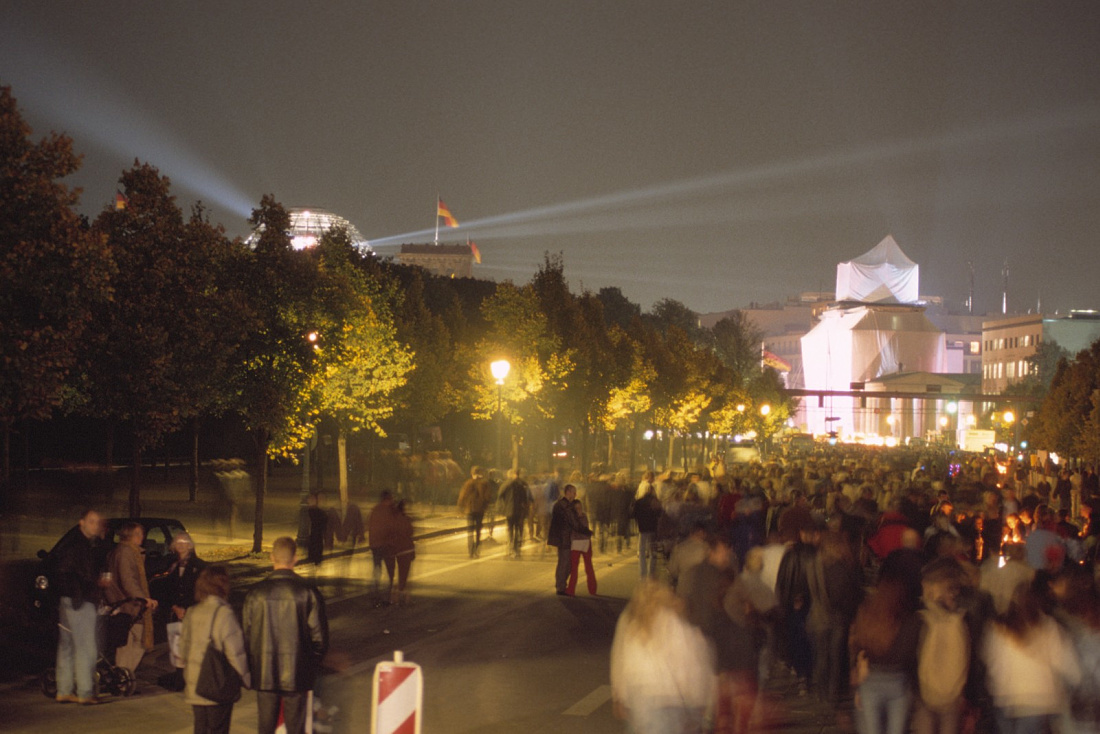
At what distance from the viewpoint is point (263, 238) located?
22.8 m

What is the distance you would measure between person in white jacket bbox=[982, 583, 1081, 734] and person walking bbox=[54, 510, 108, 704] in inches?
290

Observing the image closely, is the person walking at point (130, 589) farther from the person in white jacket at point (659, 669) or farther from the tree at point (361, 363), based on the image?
the tree at point (361, 363)

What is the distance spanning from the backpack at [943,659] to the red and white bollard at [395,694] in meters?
3.21

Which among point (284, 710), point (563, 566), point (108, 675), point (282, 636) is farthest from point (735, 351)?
point (282, 636)

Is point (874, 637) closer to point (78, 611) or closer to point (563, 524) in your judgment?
Result: point (78, 611)

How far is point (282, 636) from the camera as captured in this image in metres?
7.03

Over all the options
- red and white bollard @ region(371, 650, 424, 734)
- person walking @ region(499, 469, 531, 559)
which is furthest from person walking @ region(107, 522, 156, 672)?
person walking @ region(499, 469, 531, 559)

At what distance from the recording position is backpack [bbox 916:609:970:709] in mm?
7129

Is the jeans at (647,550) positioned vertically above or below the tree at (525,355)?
below

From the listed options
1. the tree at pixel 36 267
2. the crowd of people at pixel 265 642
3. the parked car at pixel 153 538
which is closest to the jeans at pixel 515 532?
the parked car at pixel 153 538

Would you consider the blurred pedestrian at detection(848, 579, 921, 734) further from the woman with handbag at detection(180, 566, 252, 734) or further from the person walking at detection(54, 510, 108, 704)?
the person walking at detection(54, 510, 108, 704)

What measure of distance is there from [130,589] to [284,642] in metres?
4.60

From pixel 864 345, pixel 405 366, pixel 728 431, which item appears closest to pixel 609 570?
pixel 405 366

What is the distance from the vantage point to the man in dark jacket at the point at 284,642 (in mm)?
7031
